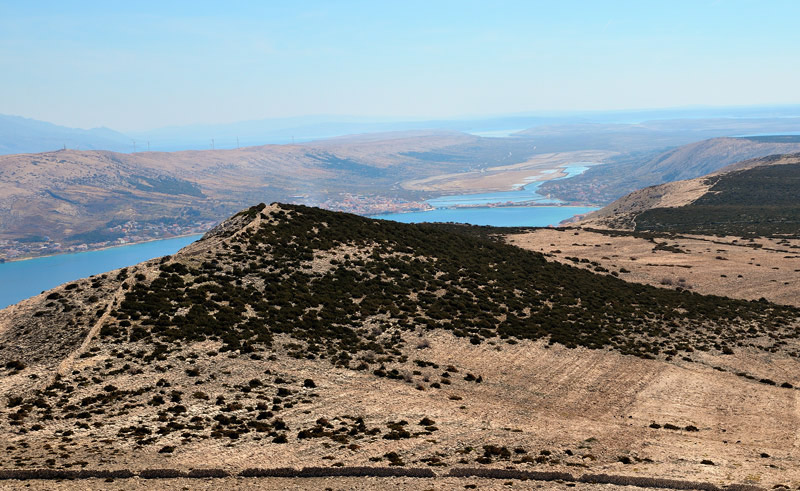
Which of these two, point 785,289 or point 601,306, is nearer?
point 601,306

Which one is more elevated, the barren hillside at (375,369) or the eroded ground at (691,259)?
the barren hillside at (375,369)

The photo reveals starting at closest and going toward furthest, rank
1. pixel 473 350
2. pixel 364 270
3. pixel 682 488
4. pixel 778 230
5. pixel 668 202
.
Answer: pixel 682 488
pixel 473 350
pixel 364 270
pixel 778 230
pixel 668 202

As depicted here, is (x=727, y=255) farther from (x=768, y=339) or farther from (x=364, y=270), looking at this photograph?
(x=364, y=270)

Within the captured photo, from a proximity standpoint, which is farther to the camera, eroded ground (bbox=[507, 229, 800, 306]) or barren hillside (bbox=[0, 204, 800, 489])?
eroded ground (bbox=[507, 229, 800, 306])

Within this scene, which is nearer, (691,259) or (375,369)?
(375,369)

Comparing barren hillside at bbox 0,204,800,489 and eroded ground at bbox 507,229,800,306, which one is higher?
barren hillside at bbox 0,204,800,489

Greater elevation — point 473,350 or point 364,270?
point 364,270

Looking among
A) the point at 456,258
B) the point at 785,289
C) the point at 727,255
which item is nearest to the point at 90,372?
the point at 456,258

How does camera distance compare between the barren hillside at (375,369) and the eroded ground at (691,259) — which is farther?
the eroded ground at (691,259)

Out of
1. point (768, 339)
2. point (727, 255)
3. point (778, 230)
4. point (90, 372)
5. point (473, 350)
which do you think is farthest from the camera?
point (778, 230)

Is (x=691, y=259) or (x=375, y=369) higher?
(x=375, y=369)

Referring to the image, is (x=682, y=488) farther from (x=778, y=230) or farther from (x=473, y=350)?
(x=778, y=230)
